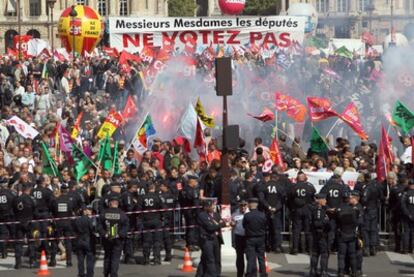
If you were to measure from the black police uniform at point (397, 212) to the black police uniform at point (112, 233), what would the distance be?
5433 mm

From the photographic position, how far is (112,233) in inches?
917

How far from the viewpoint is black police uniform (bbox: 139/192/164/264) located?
2570 centimetres

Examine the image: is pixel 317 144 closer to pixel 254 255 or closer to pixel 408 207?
pixel 408 207

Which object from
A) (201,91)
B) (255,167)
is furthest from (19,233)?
(201,91)

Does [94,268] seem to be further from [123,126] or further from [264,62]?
[264,62]

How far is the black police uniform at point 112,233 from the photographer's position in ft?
76.4

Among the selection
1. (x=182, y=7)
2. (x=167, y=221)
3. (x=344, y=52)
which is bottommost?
(x=167, y=221)

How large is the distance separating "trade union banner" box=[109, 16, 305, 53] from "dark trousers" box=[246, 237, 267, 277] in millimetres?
21356

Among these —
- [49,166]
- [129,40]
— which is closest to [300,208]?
[49,166]

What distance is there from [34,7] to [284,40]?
232 ft

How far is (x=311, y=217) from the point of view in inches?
963

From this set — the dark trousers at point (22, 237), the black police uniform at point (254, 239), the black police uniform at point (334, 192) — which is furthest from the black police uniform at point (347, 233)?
the dark trousers at point (22, 237)

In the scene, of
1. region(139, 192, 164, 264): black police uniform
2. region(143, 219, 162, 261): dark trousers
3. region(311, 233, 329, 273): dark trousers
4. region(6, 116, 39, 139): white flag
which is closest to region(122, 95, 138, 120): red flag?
region(6, 116, 39, 139): white flag

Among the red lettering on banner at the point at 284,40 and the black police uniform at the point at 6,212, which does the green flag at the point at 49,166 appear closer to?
the black police uniform at the point at 6,212
